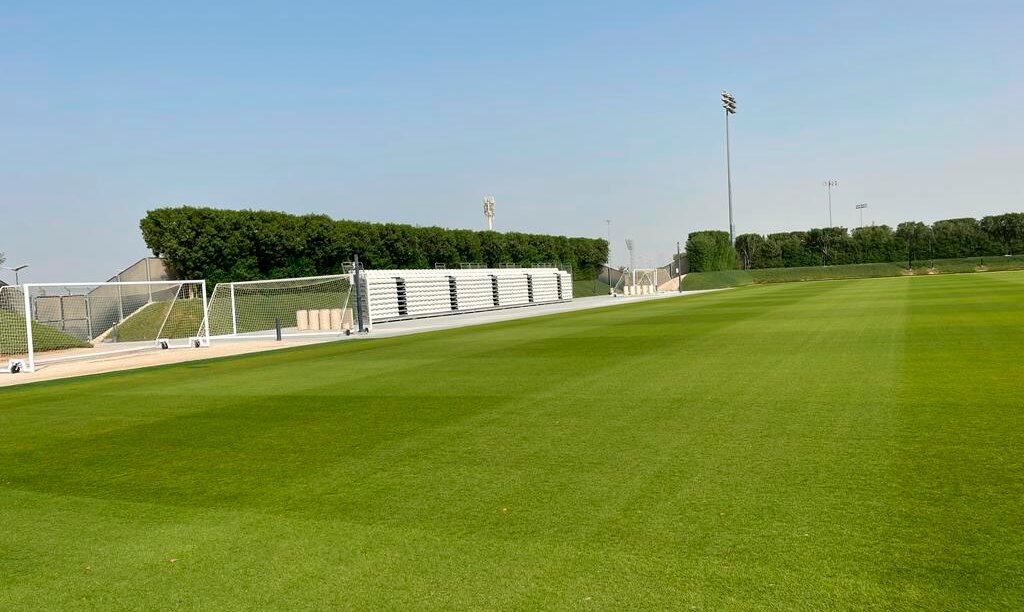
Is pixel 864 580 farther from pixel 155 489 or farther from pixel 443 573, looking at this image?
pixel 155 489

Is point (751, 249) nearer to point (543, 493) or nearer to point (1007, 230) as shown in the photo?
point (1007, 230)

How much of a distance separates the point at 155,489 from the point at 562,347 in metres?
11.0

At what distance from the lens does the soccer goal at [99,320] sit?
2505 cm

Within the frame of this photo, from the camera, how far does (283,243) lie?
132 feet

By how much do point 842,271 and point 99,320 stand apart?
7690cm

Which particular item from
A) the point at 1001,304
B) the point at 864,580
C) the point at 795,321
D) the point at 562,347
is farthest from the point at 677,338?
the point at 864,580

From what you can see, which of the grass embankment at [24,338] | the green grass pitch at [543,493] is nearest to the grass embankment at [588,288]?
the grass embankment at [24,338]

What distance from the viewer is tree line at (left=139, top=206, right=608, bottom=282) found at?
36125 mm

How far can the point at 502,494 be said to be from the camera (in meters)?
5.14

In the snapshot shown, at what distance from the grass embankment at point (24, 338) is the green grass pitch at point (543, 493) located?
16.6 metres

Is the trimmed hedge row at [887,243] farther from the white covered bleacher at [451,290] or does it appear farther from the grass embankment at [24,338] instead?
the grass embankment at [24,338]

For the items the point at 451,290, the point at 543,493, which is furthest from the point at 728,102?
the point at 543,493

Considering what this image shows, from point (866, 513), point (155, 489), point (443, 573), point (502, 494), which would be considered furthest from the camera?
point (155, 489)

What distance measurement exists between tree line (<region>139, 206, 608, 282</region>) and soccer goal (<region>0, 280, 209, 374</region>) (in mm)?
2004
